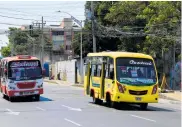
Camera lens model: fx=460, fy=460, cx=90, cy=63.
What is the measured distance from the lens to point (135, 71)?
22.0 m

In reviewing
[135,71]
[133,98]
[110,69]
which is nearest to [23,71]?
[110,69]

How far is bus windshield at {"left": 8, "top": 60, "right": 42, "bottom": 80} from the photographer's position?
2762 centimetres

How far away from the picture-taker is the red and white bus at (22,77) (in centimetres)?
2745

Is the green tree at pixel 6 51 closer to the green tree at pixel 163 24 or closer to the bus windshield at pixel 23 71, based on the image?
the green tree at pixel 163 24

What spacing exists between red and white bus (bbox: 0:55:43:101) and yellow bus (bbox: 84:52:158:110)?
5580 mm

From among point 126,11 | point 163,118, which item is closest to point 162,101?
point 163,118

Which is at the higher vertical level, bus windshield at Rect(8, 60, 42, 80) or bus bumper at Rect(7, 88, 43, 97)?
bus windshield at Rect(8, 60, 42, 80)

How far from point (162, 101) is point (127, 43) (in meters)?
19.8

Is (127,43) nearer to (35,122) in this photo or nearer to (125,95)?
(125,95)

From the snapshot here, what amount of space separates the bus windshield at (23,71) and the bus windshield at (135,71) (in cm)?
752

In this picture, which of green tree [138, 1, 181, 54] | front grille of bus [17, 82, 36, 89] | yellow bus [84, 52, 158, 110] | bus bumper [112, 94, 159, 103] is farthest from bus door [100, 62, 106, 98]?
green tree [138, 1, 181, 54]

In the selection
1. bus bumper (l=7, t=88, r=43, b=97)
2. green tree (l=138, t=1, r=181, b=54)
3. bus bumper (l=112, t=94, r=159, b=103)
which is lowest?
bus bumper (l=7, t=88, r=43, b=97)

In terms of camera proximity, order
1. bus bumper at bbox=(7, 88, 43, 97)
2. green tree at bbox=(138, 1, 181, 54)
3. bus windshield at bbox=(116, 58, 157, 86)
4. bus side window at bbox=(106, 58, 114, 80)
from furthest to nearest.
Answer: green tree at bbox=(138, 1, 181, 54) < bus bumper at bbox=(7, 88, 43, 97) < bus side window at bbox=(106, 58, 114, 80) < bus windshield at bbox=(116, 58, 157, 86)

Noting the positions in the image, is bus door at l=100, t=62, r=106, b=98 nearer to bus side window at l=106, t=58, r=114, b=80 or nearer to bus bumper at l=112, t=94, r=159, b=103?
bus side window at l=106, t=58, r=114, b=80
